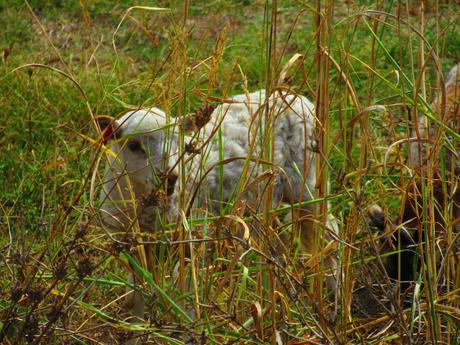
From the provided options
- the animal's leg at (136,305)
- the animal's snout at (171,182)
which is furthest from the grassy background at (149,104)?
the animal's snout at (171,182)

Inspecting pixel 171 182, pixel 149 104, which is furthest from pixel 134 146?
pixel 149 104

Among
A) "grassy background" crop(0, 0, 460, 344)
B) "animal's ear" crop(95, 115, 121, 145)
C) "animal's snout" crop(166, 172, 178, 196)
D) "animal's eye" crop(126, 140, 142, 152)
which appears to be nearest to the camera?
"grassy background" crop(0, 0, 460, 344)

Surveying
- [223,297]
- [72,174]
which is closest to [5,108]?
[72,174]

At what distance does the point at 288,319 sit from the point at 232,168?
2207mm

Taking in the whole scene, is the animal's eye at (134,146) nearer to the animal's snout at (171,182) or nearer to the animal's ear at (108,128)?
the animal's ear at (108,128)

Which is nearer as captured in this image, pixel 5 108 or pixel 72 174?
pixel 72 174

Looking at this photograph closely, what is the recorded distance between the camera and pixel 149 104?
538cm

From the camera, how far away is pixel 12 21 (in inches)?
279

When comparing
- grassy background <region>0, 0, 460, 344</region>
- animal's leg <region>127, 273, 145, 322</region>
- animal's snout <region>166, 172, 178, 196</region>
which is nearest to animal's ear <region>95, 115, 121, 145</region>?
grassy background <region>0, 0, 460, 344</region>

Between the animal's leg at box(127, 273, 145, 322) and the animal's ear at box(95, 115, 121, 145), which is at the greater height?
the animal's ear at box(95, 115, 121, 145)

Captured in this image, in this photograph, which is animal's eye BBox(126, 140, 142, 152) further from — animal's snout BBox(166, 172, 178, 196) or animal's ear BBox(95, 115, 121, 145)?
animal's snout BBox(166, 172, 178, 196)

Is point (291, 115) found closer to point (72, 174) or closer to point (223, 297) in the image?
point (72, 174)

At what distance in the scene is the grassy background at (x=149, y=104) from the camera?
2.64m

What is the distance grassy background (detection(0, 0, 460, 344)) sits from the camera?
8.65ft
